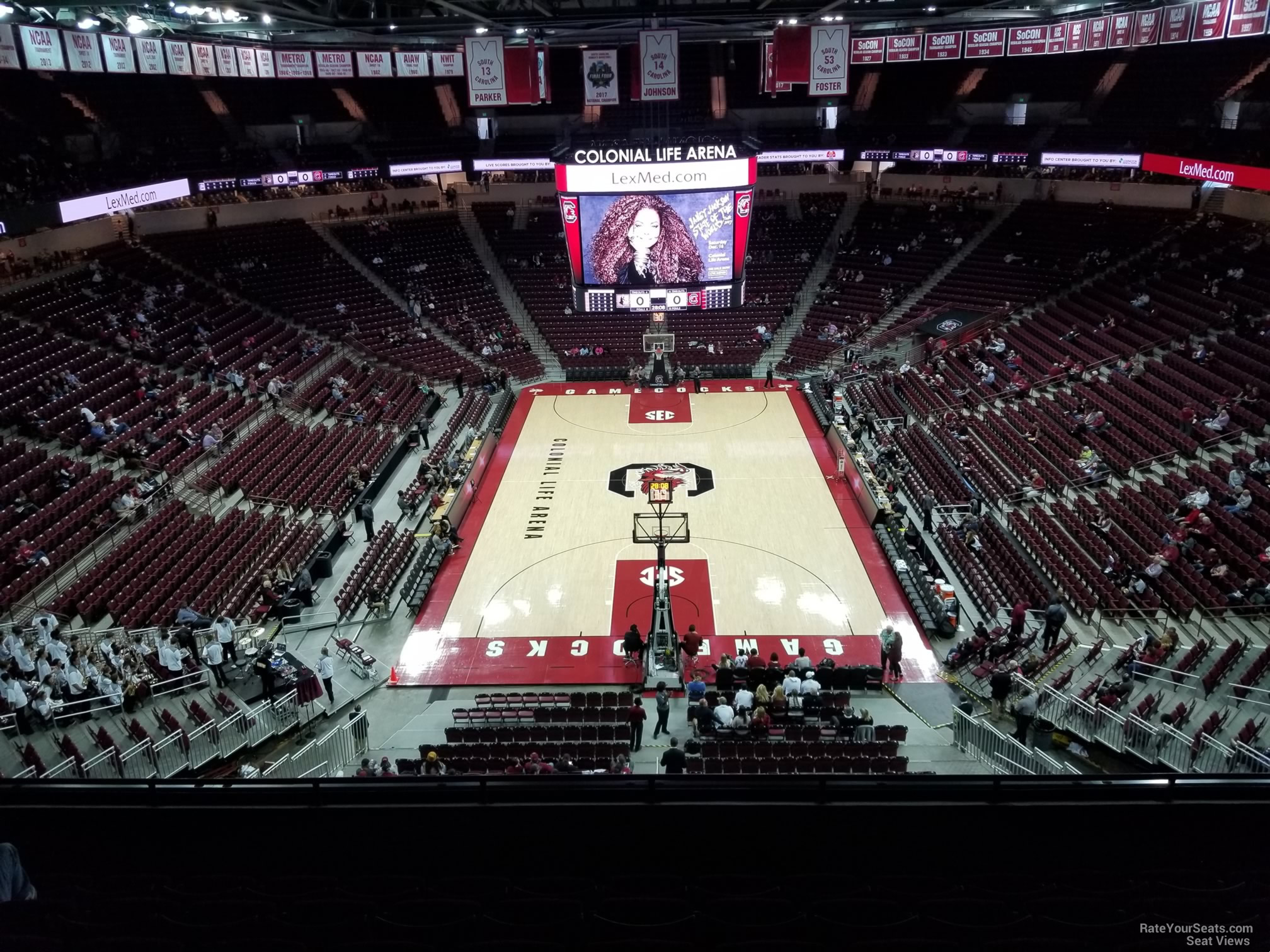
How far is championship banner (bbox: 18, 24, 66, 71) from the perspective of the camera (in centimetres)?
2142

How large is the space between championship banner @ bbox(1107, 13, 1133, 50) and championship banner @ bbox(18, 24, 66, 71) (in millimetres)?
27403

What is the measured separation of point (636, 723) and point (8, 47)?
2194 cm

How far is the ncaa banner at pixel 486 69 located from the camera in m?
21.2

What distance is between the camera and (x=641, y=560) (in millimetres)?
20047

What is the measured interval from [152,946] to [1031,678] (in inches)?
510

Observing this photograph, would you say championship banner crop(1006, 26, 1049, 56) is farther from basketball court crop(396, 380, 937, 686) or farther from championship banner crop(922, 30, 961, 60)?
basketball court crop(396, 380, 937, 686)

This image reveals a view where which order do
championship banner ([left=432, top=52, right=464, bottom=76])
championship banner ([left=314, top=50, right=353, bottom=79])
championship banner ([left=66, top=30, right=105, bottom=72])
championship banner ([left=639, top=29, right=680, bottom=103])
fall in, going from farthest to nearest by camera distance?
1. championship banner ([left=432, top=52, right=464, bottom=76])
2. championship banner ([left=314, top=50, right=353, bottom=79])
3. championship banner ([left=66, top=30, right=105, bottom=72])
4. championship banner ([left=639, top=29, right=680, bottom=103])

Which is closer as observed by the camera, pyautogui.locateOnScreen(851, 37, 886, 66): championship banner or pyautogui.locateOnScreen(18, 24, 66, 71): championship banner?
pyautogui.locateOnScreen(18, 24, 66, 71): championship banner

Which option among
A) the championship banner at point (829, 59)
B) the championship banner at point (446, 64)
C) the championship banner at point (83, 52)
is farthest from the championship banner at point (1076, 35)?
the championship banner at point (83, 52)

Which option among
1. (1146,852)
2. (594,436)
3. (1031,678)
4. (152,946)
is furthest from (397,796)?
(594,436)

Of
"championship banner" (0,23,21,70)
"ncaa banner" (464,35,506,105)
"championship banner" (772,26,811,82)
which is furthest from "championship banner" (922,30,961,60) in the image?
"championship banner" (0,23,21,70)

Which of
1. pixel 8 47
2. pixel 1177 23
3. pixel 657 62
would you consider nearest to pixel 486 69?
pixel 657 62

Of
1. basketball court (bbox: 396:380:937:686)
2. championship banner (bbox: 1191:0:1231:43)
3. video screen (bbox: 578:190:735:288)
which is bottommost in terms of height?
basketball court (bbox: 396:380:937:686)

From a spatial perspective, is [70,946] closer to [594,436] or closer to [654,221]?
[654,221]
